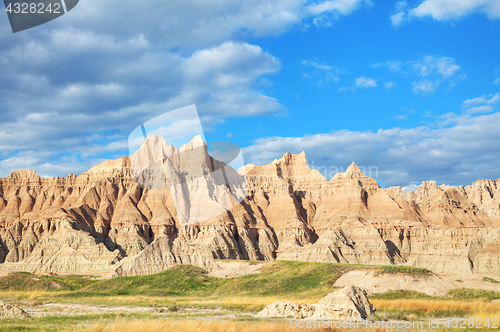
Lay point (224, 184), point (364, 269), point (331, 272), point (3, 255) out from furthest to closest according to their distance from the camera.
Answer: point (224, 184), point (3, 255), point (331, 272), point (364, 269)

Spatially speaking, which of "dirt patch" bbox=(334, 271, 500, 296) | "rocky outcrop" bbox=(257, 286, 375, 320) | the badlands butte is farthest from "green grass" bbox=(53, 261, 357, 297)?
"rocky outcrop" bbox=(257, 286, 375, 320)

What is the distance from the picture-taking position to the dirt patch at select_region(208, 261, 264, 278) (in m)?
65.7

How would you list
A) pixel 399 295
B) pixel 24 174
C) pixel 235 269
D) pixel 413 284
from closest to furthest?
pixel 399 295, pixel 413 284, pixel 235 269, pixel 24 174

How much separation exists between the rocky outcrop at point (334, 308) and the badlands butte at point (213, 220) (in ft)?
163

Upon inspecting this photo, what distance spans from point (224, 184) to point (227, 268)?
236 ft

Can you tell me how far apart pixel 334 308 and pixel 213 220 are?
9471cm

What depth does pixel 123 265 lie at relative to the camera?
7106 cm

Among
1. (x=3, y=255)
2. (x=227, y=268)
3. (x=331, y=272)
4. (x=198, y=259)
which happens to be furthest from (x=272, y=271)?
(x=3, y=255)

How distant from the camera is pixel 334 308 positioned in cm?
2420

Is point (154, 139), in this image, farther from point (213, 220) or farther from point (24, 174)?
point (213, 220)

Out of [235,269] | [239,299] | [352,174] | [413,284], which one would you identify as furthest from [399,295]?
[352,174]

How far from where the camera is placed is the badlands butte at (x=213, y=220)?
92.9 metres

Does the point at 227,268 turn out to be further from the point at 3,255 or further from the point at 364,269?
the point at 3,255

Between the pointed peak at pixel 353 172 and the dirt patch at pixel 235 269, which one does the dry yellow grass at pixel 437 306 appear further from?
the pointed peak at pixel 353 172
